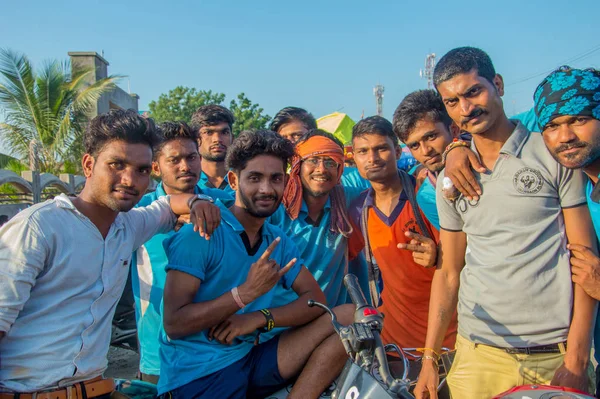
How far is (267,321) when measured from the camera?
2.67 m

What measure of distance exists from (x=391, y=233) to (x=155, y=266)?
1.66 m

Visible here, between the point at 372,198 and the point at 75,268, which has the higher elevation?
the point at 372,198

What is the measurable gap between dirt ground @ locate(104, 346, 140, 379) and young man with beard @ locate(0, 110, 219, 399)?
12.7 feet

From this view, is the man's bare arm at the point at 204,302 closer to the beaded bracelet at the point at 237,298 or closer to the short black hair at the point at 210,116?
the beaded bracelet at the point at 237,298

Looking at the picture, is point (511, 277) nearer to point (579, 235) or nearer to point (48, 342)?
point (579, 235)

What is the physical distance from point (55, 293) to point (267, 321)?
3.48 feet

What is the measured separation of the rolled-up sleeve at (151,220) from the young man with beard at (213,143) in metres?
1.85

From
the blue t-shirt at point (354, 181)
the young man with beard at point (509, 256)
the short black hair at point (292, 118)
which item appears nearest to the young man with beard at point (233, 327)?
the young man with beard at point (509, 256)

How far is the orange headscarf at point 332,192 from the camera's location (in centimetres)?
379

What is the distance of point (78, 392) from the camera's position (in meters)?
2.25

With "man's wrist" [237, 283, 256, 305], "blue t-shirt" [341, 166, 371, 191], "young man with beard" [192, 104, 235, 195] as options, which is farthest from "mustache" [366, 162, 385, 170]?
"young man with beard" [192, 104, 235, 195]

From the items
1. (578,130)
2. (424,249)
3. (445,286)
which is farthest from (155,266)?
(578,130)

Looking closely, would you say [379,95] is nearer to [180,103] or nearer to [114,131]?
[180,103]

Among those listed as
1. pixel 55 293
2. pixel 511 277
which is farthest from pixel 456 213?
pixel 55 293
